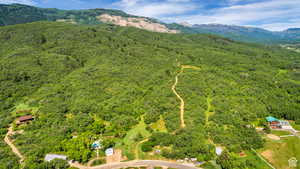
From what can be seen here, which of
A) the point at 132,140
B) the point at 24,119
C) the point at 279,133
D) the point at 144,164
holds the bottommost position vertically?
the point at 144,164

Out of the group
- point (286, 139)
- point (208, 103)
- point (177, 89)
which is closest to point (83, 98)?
point (177, 89)

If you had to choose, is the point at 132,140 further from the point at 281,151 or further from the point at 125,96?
the point at 281,151

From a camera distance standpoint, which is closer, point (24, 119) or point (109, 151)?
point (109, 151)

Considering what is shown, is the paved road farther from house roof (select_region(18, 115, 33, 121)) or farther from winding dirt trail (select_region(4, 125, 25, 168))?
house roof (select_region(18, 115, 33, 121))

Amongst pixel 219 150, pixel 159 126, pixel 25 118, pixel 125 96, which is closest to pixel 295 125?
pixel 219 150

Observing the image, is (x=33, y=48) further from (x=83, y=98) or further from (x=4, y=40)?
(x=83, y=98)

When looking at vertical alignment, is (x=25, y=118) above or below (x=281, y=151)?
above
